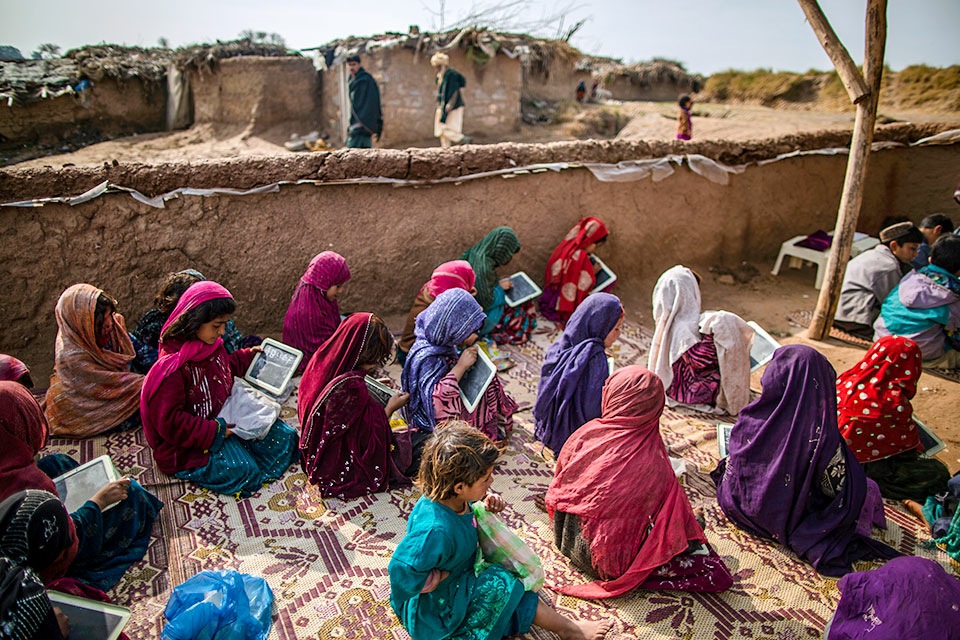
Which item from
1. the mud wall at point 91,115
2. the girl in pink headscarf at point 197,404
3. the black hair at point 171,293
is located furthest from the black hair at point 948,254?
the mud wall at point 91,115

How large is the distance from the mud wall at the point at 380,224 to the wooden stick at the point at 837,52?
74.1 inches

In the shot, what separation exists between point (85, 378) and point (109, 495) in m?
1.35

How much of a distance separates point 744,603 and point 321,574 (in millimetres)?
2048

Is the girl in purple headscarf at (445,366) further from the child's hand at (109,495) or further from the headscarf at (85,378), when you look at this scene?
the headscarf at (85,378)

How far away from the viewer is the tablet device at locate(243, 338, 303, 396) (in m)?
3.88

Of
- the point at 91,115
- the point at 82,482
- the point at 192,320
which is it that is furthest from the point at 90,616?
the point at 91,115

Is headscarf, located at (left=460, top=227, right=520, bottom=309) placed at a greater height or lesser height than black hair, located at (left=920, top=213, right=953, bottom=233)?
lesser

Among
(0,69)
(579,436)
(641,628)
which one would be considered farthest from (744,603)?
(0,69)

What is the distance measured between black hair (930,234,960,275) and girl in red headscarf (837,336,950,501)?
2232mm

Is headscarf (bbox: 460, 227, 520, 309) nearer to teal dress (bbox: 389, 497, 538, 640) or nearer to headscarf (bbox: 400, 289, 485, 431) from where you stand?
headscarf (bbox: 400, 289, 485, 431)

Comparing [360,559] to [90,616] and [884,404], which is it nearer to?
[90,616]

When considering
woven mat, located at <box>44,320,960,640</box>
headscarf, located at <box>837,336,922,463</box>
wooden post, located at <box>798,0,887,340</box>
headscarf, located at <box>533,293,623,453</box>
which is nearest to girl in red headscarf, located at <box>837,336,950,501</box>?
headscarf, located at <box>837,336,922,463</box>

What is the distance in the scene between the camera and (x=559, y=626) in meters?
2.40

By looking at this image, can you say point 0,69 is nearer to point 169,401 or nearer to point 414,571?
point 169,401
